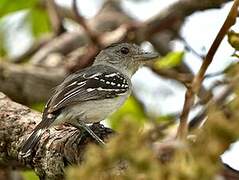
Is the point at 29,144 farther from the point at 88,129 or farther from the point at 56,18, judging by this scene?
the point at 56,18

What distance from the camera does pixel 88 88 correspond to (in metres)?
4.12

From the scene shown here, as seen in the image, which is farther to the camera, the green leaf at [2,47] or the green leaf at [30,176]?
the green leaf at [2,47]

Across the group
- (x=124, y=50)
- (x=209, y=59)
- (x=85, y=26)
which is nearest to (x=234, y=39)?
(x=209, y=59)

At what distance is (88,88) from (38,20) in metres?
2.70

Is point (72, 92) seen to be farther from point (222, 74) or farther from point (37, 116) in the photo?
point (222, 74)

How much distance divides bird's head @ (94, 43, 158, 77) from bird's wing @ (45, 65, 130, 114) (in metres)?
0.55

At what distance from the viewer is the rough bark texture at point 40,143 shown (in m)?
2.83

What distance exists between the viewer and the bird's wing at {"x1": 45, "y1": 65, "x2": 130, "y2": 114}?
3871 millimetres

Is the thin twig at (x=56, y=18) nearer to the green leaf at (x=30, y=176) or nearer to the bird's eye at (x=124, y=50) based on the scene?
the bird's eye at (x=124, y=50)

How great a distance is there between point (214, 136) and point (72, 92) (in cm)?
305

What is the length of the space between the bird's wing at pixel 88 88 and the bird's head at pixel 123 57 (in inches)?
21.8

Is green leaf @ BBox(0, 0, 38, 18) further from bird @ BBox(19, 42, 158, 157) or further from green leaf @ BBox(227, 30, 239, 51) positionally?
green leaf @ BBox(227, 30, 239, 51)

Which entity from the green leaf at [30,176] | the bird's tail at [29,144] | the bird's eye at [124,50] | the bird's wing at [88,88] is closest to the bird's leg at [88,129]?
the bird's wing at [88,88]

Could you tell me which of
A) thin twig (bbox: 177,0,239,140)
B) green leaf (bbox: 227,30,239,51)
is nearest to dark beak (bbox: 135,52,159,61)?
thin twig (bbox: 177,0,239,140)
